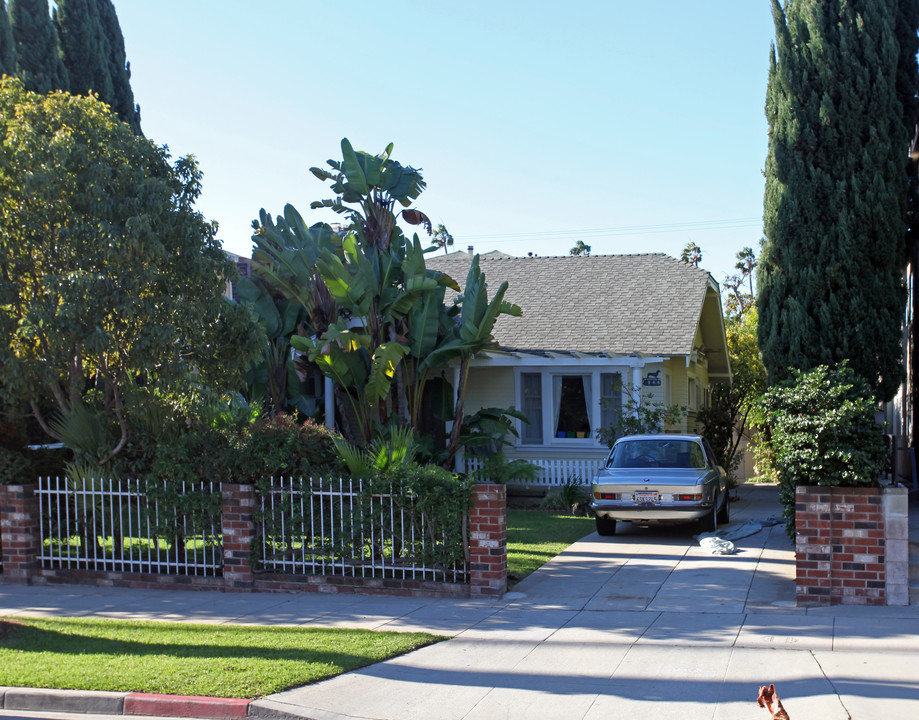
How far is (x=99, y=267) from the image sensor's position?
11047 mm

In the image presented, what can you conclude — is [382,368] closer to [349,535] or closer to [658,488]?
[658,488]

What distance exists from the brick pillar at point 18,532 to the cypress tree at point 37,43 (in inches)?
401

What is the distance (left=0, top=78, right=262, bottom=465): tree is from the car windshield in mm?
6149

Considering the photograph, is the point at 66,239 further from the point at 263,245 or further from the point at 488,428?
the point at 488,428

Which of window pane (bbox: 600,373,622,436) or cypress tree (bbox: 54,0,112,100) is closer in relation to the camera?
window pane (bbox: 600,373,622,436)

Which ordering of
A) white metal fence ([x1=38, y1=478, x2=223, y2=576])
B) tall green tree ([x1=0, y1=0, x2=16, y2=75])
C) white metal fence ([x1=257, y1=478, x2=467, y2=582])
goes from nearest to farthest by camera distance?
white metal fence ([x1=257, y1=478, x2=467, y2=582]), white metal fence ([x1=38, y1=478, x2=223, y2=576]), tall green tree ([x1=0, y1=0, x2=16, y2=75])

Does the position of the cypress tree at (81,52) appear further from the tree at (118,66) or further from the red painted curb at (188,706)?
the red painted curb at (188,706)

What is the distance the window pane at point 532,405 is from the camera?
19672 mm

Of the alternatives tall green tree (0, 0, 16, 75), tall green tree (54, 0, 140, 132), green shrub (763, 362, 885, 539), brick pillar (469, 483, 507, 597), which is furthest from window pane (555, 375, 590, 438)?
tall green tree (0, 0, 16, 75)

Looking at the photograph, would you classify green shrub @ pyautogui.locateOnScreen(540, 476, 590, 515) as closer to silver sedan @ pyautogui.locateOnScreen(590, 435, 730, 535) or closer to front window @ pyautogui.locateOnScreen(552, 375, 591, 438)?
front window @ pyautogui.locateOnScreen(552, 375, 591, 438)

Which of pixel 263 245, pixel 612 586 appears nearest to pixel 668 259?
pixel 263 245

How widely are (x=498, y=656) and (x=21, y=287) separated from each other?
291 inches

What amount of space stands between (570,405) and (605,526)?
5.74 metres

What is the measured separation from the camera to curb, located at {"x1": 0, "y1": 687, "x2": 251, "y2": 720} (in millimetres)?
Answer: 6363
